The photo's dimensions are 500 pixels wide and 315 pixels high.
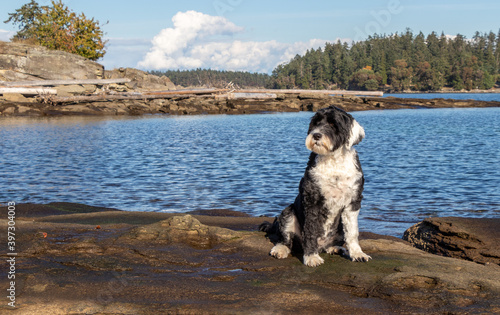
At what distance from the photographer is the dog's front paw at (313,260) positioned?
522 cm

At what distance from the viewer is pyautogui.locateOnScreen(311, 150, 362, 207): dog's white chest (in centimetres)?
511

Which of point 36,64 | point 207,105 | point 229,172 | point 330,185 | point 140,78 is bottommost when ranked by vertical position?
point 229,172

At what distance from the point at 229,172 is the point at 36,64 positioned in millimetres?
40362

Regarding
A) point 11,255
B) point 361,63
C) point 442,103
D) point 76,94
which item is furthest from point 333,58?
point 11,255

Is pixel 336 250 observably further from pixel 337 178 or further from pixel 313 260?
pixel 337 178

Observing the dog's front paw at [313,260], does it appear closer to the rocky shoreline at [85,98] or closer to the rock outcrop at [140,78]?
the rocky shoreline at [85,98]

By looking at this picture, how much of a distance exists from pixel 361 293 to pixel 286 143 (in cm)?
2303

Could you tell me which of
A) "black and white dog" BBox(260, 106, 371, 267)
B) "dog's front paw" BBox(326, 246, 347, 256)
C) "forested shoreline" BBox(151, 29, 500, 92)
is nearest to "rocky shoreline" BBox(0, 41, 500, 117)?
"dog's front paw" BBox(326, 246, 347, 256)

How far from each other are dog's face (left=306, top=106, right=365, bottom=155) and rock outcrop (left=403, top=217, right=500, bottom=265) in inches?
124

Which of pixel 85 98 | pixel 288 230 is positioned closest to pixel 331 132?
pixel 288 230

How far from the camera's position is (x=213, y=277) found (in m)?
4.82

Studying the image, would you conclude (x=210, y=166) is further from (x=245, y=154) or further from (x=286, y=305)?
(x=286, y=305)

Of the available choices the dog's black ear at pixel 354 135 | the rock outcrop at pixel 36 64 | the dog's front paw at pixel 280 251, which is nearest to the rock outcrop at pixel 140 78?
the rock outcrop at pixel 36 64

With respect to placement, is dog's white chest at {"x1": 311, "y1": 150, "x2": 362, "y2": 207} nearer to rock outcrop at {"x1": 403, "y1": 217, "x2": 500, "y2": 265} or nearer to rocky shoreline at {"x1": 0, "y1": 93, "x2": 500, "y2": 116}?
rock outcrop at {"x1": 403, "y1": 217, "x2": 500, "y2": 265}
